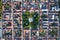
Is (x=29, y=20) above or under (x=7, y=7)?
under

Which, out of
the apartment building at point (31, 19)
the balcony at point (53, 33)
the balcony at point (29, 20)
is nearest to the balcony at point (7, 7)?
the apartment building at point (31, 19)

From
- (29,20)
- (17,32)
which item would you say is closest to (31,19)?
(29,20)

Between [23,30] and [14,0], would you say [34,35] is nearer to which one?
[23,30]

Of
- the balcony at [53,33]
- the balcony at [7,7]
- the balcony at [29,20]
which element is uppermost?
the balcony at [7,7]

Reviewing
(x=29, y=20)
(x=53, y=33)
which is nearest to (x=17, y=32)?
(x=29, y=20)

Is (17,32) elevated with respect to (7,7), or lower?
lower

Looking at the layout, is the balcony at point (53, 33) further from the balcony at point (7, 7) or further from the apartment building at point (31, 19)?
the balcony at point (7, 7)

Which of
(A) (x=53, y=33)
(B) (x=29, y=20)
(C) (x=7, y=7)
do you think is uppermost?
(C) (x=7, y=7)

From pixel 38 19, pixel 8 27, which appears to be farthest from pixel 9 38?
pixel 38 19

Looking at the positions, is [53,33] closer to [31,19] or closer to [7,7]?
[31,19]

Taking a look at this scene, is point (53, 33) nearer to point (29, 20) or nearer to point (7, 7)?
point (29, 20)

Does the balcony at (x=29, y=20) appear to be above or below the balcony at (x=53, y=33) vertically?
above
